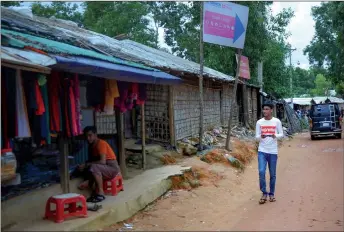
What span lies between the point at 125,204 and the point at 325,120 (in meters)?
16.5

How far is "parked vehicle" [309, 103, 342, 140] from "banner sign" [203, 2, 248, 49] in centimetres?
989

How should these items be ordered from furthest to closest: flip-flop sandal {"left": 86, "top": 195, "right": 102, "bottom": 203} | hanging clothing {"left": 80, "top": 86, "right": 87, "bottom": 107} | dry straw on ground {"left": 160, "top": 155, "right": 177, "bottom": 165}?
1. dry straw on ground {"left": 160, "top": 155, "right": 177, "bottom": 165}
2. hanging clothing {"left": 80, "top": 86, "right": 87, "bottom": 107}
3. flip-flop sandal {"left": 86, "top": 195, "right": 102, "bottom": 203}

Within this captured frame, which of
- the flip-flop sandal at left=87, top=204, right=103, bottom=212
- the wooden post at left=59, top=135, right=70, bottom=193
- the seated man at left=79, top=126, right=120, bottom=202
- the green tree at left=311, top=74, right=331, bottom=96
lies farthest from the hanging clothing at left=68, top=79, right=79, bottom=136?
the green tree at left=311, top=74, right=331, bottom=96

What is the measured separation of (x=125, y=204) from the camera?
20.3ft

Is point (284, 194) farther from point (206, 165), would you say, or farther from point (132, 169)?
point (132, 169)

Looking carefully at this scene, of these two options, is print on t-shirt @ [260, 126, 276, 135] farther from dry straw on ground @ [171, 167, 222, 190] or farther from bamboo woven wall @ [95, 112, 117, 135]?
bamboo woven wall @ [95, 112, 117, 135]

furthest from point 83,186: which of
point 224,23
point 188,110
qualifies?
point 188,110

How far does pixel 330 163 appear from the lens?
12008mm

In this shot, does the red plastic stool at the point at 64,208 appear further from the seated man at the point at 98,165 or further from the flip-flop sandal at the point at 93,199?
the seated man at the point at 98,165

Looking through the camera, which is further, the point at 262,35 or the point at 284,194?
the point at 262,35

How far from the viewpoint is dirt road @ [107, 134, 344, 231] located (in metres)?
5.80

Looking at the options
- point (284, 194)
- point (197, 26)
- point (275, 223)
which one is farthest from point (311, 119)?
point (275, 223)

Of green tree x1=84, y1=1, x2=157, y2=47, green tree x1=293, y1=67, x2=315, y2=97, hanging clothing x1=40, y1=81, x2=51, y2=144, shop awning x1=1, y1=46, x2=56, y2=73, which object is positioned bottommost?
hanging clothing x1=40, y1=81, x2=51, y2=144

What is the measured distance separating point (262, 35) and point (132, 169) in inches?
567
